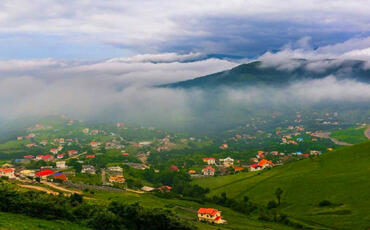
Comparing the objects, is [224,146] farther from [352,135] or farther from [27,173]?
[27,173]

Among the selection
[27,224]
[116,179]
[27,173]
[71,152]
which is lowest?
[71,152]

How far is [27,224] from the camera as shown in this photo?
2642 cm

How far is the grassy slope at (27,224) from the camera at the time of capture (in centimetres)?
2439

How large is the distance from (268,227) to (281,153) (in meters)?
107

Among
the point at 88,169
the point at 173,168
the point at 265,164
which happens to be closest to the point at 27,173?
the point at 88,169

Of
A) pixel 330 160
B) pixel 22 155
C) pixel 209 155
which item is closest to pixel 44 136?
pixel 22 155

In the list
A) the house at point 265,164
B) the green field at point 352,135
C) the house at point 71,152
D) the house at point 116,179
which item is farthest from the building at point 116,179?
the green field at point 352,135

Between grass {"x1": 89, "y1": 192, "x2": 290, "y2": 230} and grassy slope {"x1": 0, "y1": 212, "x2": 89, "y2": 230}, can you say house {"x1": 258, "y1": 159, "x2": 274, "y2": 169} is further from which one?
grassy slope {"x1": 0, "y1": 212, "x2": 89, "y2": 230}

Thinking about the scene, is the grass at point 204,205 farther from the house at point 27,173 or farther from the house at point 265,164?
the house at point 265,164

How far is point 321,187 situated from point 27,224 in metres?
57.0

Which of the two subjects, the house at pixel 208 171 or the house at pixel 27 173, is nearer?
the house at pixel 27 173

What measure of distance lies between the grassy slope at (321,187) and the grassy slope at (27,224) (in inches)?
1490

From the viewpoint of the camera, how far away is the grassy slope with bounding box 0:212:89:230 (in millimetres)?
24391

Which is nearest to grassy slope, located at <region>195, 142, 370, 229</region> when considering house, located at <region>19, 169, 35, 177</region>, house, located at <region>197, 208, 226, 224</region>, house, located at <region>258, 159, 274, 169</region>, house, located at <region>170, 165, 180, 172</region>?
house, located at <region>197, 208, 226, 224</region>
